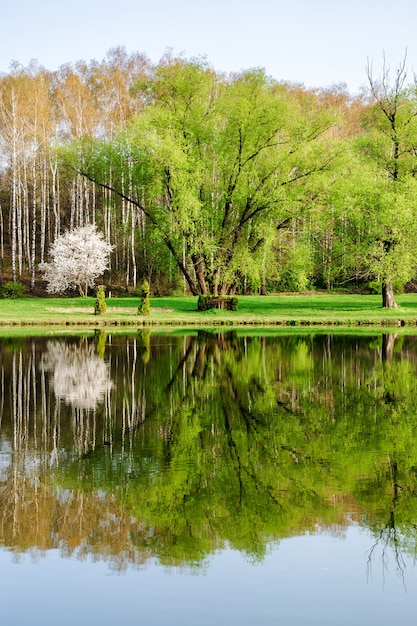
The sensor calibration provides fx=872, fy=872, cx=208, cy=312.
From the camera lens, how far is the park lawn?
3934 centimetres

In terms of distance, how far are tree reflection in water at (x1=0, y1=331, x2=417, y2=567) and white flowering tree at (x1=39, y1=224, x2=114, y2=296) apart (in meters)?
31.8

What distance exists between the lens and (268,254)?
46125 mm

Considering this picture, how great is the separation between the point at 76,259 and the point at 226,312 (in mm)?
14116

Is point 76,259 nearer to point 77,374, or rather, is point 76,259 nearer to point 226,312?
point 226,312

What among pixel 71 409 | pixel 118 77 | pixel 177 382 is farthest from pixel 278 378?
pixel 118 77

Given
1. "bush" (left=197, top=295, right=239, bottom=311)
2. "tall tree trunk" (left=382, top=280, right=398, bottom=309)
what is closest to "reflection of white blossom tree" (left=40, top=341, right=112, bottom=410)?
"bush" (left=197, top=295, right=239, bottom=311)

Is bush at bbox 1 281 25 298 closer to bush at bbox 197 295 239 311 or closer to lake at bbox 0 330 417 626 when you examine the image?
bush at bbox 197 295 239 311

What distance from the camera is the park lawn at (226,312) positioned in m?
39.3

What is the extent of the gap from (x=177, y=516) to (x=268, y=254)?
37.9 metres

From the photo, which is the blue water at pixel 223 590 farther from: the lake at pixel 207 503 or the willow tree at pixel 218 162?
the willow tree at pixel 218 162

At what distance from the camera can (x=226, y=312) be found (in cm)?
4400

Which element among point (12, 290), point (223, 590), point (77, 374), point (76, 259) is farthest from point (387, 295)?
point (223, 590)

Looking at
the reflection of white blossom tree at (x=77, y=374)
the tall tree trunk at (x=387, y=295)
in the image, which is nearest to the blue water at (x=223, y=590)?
the reflection of white blossom tree at (x=77, y=374)

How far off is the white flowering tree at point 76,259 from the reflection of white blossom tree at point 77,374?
26.2 m
